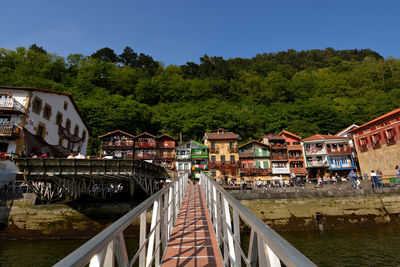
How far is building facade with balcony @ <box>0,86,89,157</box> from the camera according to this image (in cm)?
2084

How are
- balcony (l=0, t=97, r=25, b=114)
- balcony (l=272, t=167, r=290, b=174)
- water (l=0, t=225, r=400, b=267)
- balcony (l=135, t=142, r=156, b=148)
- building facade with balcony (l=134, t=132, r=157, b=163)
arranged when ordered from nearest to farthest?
water (l=0, t=225, r=400, b=267)
balcony (l=0, t=97, r=25, b=114)
balcony (l=272, t=167, r=290, b=174)
building facade with balcony (l=134, t=132, r=157, b=163)
balcony (l=135, t=142, r=156, b=148)

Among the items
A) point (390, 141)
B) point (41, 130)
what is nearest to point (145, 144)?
point (41, 130)

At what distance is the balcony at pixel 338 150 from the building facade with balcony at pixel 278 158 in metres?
7.64

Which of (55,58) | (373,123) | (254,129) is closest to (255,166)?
(254,129)

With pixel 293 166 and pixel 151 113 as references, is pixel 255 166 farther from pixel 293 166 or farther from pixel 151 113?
pixel 151 113

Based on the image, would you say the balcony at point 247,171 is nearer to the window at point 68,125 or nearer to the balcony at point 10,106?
the window at point 68,125

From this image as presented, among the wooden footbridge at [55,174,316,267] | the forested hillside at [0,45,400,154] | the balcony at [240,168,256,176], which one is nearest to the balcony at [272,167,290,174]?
the balcony at [240,168,256,176]

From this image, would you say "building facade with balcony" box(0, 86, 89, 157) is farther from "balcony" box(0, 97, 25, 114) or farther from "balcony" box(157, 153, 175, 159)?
"balcony" box(157, 153, 175, 159)

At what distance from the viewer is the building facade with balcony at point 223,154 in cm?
4009

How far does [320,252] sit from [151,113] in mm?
47551

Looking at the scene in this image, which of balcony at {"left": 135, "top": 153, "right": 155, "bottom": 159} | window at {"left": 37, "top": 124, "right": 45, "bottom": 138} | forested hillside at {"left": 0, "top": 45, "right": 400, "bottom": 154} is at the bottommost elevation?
balcony at {"left": 135, "top": 153, "right": 155, "bottom": 159}

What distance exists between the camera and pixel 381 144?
29219mm

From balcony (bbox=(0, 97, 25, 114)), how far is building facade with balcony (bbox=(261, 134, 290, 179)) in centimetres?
3862

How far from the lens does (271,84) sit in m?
66.8
